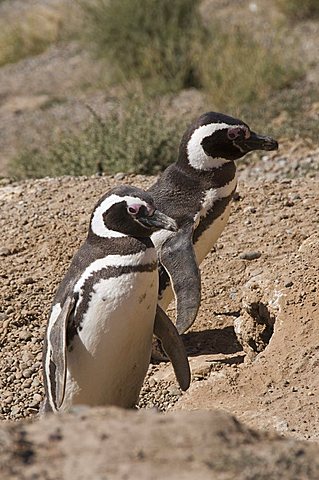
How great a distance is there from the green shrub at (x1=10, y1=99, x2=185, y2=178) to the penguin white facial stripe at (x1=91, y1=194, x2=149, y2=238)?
12.2ft

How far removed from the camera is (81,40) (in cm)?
1480

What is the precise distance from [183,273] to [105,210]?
92 cm

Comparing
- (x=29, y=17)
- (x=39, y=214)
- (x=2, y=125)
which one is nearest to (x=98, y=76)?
(x=2, y=125)

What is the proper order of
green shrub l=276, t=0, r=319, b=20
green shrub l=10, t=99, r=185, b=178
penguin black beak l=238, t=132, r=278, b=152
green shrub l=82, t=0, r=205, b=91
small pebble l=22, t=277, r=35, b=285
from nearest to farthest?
penguin black beak l=238, t=132, r=278, b=152 → small pebble l=22, t=277, r=35, b=285 → green shrub l=10, t=99, r=185, b=178 → green shrub l=82, t=0, r=205, b=91 → green shrub l=276, t=0, r=319, b=20

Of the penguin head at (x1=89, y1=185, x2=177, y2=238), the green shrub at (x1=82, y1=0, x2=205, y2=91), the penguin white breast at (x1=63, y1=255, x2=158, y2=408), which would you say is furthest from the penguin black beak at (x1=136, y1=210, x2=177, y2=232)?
the green shrub at (x1=82, y1=0, x2=205, y2=91)

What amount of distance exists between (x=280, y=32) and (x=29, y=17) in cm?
468

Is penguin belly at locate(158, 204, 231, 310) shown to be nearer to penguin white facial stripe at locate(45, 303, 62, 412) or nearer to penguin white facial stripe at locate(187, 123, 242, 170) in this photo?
penguin white facial stripe at locate(187, 123, 242, 170)

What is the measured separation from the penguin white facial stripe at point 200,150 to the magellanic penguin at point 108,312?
1.31 metres

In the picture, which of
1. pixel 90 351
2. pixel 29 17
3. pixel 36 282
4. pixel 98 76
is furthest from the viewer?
pixel 29 17

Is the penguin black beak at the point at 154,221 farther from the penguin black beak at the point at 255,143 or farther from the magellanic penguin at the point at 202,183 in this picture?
the penguin black beak at the point at 255,143

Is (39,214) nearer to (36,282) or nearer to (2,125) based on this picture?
(36,282)

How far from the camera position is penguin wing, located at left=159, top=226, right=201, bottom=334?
211 inches

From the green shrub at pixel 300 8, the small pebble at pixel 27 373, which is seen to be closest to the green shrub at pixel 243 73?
the green shrub at pixel 300 8

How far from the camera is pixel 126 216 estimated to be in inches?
187
